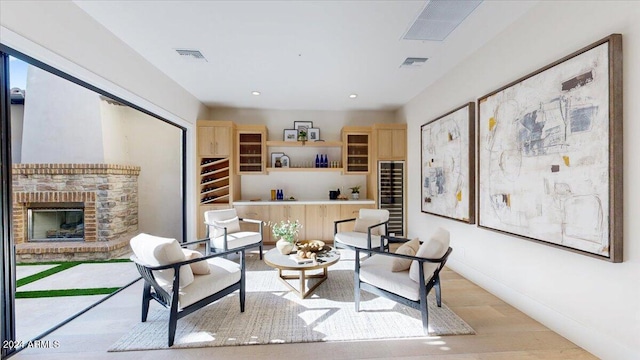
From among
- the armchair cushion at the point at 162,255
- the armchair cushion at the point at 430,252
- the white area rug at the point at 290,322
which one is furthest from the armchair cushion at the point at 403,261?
the armchair cushion at the point at 162,255

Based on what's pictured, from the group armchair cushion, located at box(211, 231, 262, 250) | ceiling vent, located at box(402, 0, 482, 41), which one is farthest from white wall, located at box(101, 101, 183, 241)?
ceiling vent, located at box(402, 0, 482, 41)

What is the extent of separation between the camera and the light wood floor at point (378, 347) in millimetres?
1979

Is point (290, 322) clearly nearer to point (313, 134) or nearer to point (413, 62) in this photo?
point (413, 62)

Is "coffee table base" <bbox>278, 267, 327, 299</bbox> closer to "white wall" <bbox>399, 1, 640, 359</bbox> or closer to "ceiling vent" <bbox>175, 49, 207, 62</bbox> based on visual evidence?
"white wall" <bbox>399, 1, 640, 359</bbox>

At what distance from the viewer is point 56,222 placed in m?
4.54

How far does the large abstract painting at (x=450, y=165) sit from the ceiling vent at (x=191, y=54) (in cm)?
344

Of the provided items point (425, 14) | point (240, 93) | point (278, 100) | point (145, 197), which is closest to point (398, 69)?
point (425, 14)

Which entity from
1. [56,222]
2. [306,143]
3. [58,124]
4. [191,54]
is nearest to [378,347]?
[191,54]

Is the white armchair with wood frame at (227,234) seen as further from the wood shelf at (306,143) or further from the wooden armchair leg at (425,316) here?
the wooden armchair leg at (425,316)

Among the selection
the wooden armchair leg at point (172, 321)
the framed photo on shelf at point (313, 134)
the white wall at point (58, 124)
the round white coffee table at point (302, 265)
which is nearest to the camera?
the wooden armchair leg at point (172, 321)

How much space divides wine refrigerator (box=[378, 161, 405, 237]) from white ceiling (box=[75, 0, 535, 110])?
1606mm

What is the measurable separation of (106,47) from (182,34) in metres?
0.76

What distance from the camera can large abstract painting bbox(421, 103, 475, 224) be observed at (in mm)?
3199

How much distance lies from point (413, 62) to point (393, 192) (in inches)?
106
